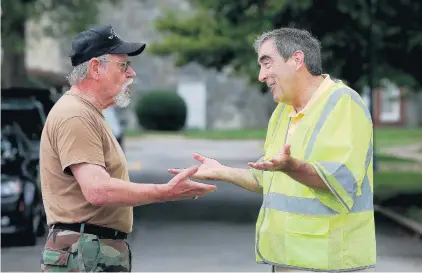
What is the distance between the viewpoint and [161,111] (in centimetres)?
5578

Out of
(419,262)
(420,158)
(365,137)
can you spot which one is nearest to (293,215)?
(365,137)

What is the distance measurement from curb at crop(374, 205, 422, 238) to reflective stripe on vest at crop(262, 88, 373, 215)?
1147 cm

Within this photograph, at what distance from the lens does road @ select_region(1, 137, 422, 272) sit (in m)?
12.7

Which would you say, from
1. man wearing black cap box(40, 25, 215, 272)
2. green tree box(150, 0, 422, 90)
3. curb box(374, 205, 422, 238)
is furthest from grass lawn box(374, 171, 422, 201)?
man wearing black cap box(40, 25, 215, 272)

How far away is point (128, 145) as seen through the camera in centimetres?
4369

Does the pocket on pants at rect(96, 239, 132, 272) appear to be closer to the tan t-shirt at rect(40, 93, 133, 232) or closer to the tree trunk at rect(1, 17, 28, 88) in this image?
the tan t-shirt at rect(40, 93, 133, 232)

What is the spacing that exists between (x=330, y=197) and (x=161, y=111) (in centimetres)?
5127

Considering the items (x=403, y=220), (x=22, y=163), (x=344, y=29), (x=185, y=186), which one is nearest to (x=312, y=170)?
(x=185, y=186)

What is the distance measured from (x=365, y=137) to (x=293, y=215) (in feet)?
1.42

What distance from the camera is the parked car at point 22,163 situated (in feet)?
46.9

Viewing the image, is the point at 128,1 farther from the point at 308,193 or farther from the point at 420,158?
the point at 308,193

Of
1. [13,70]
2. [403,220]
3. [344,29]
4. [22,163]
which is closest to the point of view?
[22,163]

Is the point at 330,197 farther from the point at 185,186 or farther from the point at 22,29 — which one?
the point at 22,29

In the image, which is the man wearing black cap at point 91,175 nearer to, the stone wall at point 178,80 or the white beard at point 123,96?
the white beard at point 123,96
